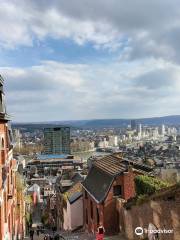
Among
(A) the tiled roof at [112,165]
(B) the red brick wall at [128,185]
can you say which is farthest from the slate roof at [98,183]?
(B) the red brick wall at [128,185]

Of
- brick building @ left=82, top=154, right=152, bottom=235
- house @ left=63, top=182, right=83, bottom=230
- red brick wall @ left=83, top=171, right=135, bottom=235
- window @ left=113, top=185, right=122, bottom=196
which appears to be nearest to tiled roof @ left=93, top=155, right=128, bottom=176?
brick building @ left=82, top=154, right=152, bottom=235

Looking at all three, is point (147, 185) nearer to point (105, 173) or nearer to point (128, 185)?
point (128, 185)

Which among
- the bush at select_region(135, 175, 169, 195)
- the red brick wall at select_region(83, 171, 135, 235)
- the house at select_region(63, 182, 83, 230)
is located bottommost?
the house at select_region(63, 182, 83, 230)

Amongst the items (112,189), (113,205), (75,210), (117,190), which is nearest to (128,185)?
(117,190)

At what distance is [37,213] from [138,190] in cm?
8383

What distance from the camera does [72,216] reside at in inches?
2037

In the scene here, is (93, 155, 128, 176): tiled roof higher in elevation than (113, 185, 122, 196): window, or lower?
higher

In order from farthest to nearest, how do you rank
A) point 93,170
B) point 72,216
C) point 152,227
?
point 72,216 < point 93,170 < point 152,227

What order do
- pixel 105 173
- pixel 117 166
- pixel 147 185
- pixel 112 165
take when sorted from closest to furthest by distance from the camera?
pixel 147 185
pixel 117 166
pixel 105 173
pixel 112 165

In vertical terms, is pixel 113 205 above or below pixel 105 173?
below

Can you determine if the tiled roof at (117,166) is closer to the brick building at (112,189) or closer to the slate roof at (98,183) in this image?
the brick building at (112,189)

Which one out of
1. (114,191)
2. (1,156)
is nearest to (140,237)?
(114,191)

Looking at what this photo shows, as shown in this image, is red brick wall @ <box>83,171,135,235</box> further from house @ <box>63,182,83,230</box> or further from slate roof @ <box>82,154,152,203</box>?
house @ <box>63,182,83,230</box>

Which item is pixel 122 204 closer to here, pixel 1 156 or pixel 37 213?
pixel 1 156
